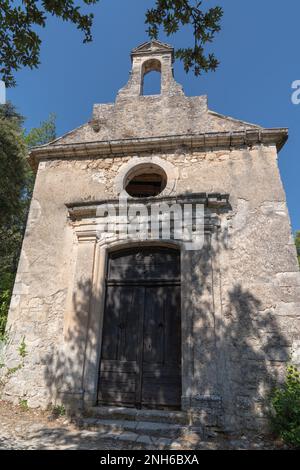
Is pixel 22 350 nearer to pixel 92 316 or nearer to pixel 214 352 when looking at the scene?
pixel 92 316

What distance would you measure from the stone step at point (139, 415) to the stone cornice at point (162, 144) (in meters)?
4.31

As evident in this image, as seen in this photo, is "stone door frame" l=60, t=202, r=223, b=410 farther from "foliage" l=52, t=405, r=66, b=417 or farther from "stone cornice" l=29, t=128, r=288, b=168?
"stone cornice" l=29, t=128, r=288, b=168

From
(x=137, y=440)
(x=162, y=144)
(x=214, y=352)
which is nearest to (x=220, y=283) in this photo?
(x=214, y=352)

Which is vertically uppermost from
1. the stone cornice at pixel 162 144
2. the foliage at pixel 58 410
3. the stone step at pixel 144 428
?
the stone cornice at pixel 162 144

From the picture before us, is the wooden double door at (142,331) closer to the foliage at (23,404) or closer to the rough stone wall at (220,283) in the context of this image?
the rough stone wall at (220,283)

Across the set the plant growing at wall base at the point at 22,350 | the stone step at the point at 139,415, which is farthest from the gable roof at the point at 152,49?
the stone step at the point at 139,415

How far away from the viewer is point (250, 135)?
5.74 m

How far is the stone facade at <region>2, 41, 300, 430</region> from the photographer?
171 inches

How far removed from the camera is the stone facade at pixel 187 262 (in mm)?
4348

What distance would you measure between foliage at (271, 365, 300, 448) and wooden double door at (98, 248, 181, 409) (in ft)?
4.22

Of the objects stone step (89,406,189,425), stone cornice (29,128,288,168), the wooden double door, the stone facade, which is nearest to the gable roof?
the stone facade

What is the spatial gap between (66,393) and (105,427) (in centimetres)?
80

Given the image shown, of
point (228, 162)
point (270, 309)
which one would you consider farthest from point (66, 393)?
point (228, 162)
